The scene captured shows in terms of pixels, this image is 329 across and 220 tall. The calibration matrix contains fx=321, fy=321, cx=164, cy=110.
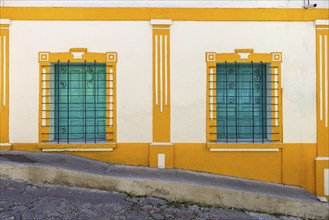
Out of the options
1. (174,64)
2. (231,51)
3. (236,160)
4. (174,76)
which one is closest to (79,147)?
(174,76)

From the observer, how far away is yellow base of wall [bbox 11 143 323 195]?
599 centimetres

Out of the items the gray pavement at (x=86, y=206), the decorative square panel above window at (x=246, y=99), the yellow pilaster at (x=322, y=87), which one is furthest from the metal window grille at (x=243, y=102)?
the gray pavement at (x=86, y=206)

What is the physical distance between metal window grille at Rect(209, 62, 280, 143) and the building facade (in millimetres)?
166

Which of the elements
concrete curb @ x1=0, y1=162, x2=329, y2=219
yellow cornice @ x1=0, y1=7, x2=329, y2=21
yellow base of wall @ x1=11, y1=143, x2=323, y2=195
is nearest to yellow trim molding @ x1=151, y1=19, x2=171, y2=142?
yellow cornice @ x1=0, y1=7, x2=329, y2=21

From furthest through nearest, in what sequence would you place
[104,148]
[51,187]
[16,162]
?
[104,148]
[16,162]
[51,187]

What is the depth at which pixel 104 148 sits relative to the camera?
5953mm

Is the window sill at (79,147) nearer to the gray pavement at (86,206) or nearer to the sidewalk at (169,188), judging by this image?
the sidewalk at (169,188)

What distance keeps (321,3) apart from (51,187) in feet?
19.1

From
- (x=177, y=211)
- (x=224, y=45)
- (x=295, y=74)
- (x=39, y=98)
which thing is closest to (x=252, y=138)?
(x=295, y=74)

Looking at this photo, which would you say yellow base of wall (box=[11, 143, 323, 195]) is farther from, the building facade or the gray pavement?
the gray pavement

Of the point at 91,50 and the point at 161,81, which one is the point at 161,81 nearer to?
the point at 161,81

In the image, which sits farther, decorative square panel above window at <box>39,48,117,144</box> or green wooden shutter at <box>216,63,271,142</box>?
green wooden shutter at <box>216,63,271,142</box>

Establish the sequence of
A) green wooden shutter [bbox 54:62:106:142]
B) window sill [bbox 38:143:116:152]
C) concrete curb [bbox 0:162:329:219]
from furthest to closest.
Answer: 1. green wooden shutter [bbox 54:62:106:142]
2. window sill [bbox 38:143:116:152]
3. concrete curb [bbox 0:162:329:219]

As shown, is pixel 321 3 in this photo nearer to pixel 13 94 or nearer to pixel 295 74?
pixel 295 74
